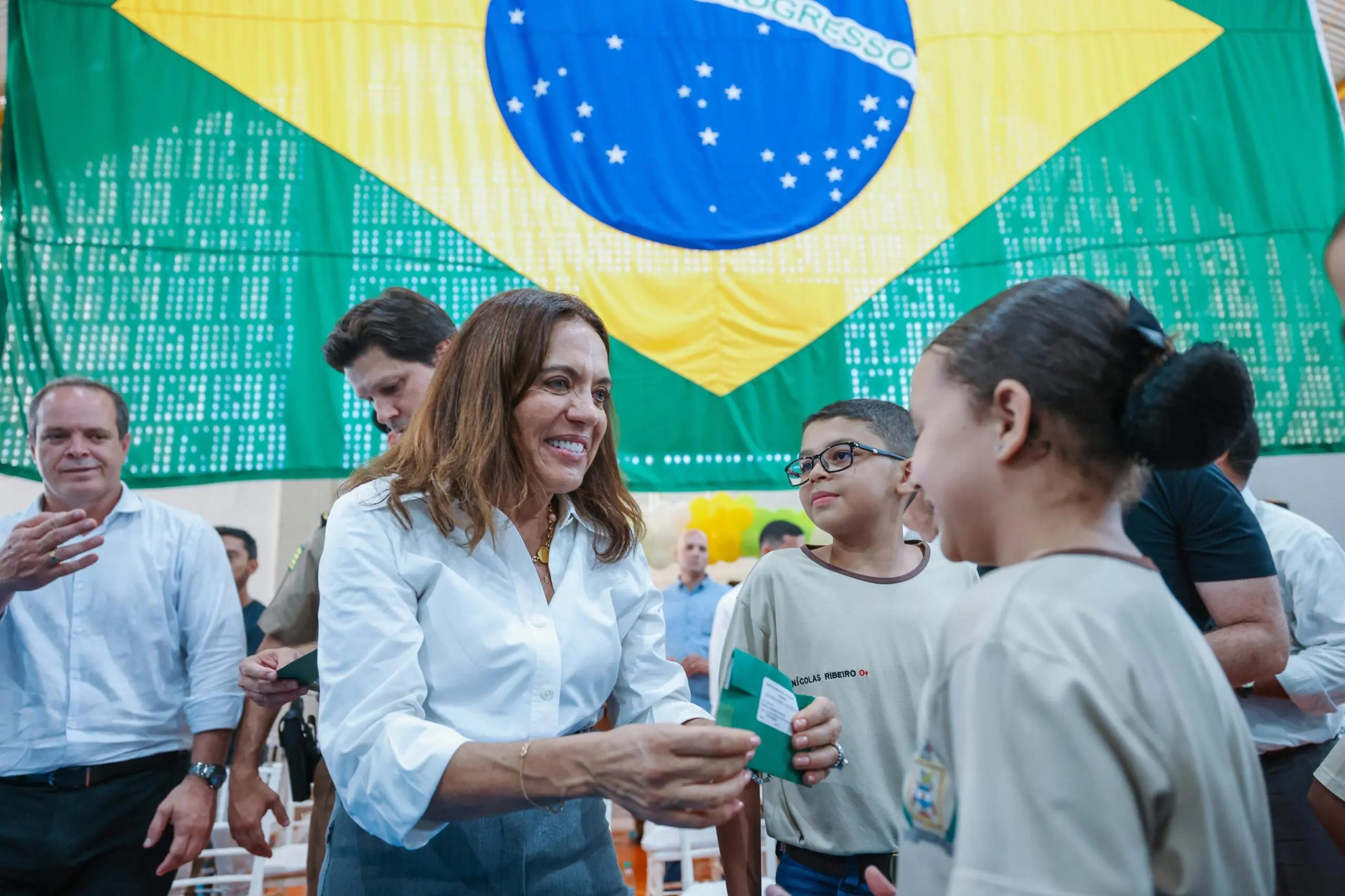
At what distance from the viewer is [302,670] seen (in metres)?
2.03

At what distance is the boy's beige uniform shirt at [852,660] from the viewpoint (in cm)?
192

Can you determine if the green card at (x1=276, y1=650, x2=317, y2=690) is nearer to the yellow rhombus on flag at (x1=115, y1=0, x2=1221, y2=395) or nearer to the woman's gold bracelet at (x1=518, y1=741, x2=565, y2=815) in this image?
the woman's gold bracelet at (x1=518, y1=741, x2=565, y2=815)

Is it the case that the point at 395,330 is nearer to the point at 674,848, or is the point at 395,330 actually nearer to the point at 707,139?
the point at 707,139

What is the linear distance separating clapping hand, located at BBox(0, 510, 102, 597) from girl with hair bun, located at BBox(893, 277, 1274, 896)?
7.10ft

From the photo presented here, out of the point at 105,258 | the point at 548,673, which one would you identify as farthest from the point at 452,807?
the point at 105,258

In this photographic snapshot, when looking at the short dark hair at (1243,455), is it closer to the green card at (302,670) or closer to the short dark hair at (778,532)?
the green card at (302,670)

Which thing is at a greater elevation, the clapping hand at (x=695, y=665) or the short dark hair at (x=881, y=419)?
the short dark hair at (x=881, y=419)

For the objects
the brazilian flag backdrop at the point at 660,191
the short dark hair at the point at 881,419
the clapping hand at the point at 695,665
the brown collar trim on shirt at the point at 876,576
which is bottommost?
the clapping hand at the point at 695,665

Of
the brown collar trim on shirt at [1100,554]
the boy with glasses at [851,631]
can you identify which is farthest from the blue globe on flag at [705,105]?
the brown collar trim on shirt at [1100,554]

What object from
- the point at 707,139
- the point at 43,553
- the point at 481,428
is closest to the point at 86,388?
the point at 43,553

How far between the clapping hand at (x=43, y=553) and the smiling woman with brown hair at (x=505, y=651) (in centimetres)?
126

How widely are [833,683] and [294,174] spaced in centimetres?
337

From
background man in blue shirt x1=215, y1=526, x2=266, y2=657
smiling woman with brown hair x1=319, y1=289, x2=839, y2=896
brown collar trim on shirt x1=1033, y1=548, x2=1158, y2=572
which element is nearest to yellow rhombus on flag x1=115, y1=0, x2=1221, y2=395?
smiling woman with brown hair x1=319, y1=289, x2=839, y2=896

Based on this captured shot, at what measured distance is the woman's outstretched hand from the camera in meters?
1.18
